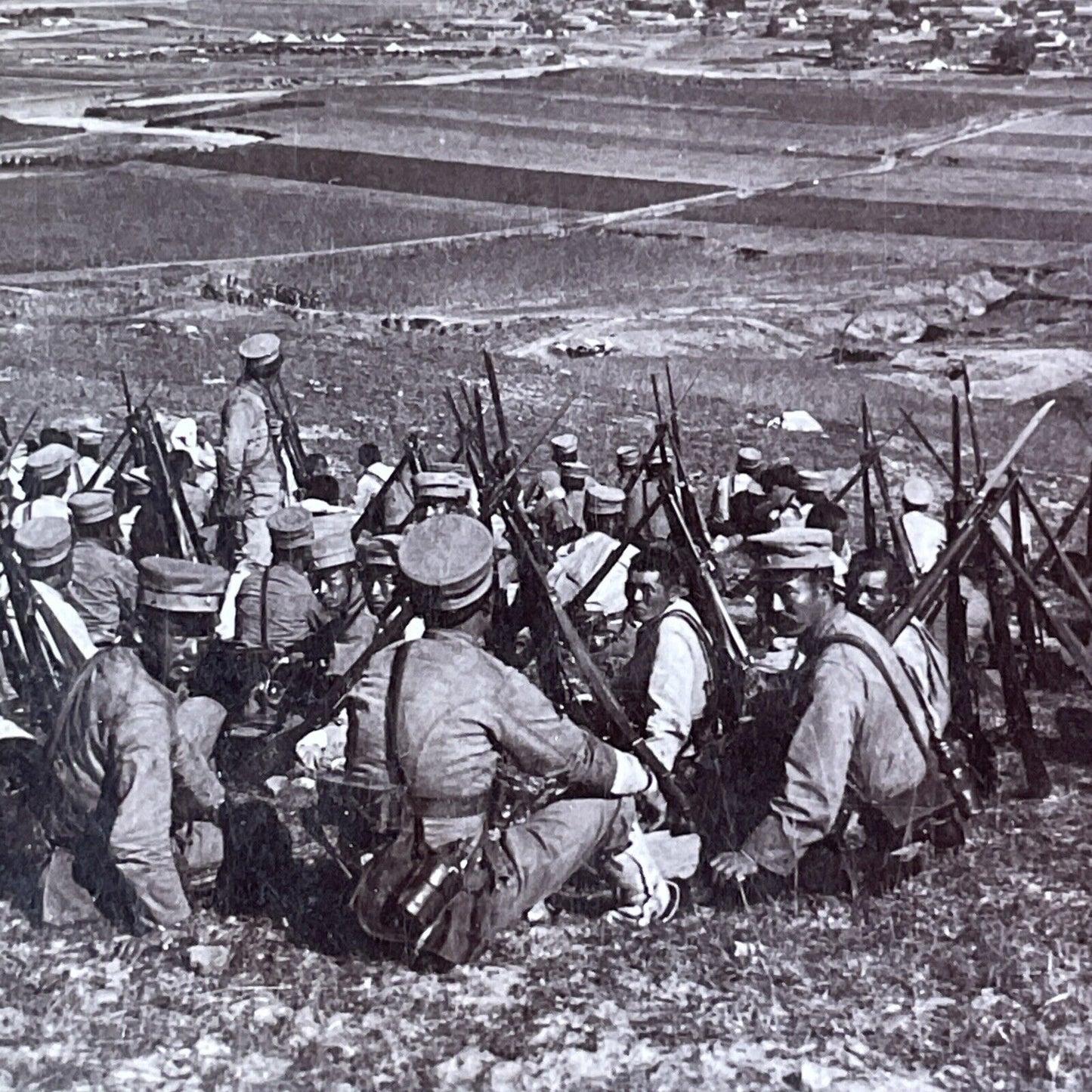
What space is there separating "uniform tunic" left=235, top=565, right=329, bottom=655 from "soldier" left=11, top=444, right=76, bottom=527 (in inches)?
54.5

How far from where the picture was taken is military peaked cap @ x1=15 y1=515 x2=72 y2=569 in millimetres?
5027

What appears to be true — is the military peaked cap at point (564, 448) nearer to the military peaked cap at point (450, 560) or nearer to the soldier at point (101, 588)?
the soldier at point (101, 588)

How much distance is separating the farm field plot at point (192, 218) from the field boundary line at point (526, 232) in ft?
0.17

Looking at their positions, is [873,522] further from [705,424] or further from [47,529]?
[47,529]

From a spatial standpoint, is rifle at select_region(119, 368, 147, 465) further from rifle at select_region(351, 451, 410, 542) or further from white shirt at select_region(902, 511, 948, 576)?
white shirt at select_region(902, 511, 948, 576)

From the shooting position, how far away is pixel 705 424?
848 cm

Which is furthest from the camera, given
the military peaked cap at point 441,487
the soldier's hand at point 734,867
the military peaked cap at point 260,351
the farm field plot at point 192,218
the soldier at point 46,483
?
the farm field plot at point 192,218

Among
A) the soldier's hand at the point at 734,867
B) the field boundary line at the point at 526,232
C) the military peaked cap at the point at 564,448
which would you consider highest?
the field boundary line at the point at 526,232

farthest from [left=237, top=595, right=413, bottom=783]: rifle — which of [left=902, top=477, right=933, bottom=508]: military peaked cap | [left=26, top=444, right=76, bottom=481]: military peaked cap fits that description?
[left=902, top=477, right=933, bottom=508]: military peaked cap

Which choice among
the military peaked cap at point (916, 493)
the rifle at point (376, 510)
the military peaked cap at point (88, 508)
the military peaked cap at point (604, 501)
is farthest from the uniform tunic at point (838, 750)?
the military peaked cap at point (88, 508)

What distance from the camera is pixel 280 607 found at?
568cm

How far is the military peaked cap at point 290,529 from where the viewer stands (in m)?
5.83

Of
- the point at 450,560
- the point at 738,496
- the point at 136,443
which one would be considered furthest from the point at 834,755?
the point at 136,443

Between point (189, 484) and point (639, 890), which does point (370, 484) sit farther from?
point (639, 890)
